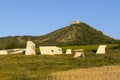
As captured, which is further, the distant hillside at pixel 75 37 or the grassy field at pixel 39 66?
the distant hillside at pixel 75 37

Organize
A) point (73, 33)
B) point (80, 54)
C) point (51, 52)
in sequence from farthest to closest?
point (73, 33)
point (51, 52)
point (80, 54)

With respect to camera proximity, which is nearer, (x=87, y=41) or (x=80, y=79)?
(x=80, y=79)

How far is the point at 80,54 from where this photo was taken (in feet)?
206

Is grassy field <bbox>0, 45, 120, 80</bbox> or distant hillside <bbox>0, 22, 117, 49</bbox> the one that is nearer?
grassy field <bbox>0, 45, 120, 80</bbox>

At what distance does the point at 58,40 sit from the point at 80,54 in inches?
4112

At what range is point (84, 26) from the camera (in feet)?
582

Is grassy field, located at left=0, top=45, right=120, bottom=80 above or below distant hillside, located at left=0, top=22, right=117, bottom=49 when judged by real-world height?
below

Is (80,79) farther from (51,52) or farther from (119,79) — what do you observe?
(51,52)

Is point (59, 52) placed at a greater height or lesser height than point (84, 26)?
lesser

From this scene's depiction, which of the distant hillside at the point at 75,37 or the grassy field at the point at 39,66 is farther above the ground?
the distant hillside at the point at 75,37

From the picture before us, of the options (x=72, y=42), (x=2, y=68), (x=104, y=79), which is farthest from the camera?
(x=72, y=42)

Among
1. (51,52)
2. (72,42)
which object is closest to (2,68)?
(51,52)

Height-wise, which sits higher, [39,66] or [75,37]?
[75,37]

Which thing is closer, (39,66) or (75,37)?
(39,66)
